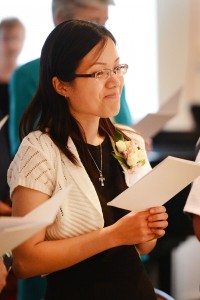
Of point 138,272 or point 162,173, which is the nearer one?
point 162,173

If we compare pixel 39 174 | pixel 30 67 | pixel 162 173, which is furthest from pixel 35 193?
pixel 30 67

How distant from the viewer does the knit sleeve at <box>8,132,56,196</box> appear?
2012 mm

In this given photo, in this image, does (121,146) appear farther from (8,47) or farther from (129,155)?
(8,47)

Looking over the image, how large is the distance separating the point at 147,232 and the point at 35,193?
352 millimetres

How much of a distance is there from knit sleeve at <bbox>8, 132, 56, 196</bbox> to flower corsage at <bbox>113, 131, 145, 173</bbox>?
256 millimetres

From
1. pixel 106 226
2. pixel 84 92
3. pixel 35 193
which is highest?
pixel 84 92

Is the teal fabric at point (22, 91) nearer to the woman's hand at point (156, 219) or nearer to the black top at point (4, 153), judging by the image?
the black top at point (4, 153)

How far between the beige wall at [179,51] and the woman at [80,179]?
13.8 ft

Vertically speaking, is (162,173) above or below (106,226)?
above

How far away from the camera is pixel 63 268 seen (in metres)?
2.06

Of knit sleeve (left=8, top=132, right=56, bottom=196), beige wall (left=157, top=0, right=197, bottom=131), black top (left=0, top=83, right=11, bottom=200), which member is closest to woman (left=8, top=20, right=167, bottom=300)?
knit sleeve (left=8, top=132, right=56, bottom=196)

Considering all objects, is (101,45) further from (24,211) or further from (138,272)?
(138,272)

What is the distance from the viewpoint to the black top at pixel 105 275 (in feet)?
6.88

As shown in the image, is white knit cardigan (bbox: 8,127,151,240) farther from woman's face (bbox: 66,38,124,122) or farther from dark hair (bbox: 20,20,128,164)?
woman's face (bbox: 66,38,124,122)
